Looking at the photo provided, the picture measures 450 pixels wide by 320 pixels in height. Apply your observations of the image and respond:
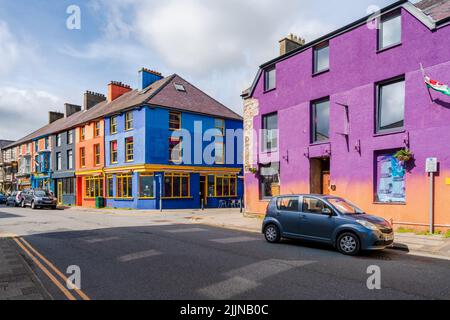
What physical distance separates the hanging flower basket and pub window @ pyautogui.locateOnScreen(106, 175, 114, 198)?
2418 centimetres

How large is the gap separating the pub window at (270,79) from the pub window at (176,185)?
40.6 feet

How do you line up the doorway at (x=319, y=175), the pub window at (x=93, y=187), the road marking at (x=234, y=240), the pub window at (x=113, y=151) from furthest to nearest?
the pub window at (x=93, y=187) < the pub window at (x=113, y=151) < the doorway at (x=319, y=175) < the road marking at (x=234, y=240)

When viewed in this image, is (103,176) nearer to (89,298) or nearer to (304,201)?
(304,201)

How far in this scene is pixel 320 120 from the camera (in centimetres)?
1580

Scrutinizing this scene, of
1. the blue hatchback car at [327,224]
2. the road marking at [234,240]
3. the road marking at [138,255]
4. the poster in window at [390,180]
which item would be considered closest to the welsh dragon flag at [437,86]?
the poster in window at [390,180]

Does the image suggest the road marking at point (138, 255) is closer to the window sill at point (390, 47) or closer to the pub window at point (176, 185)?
the window sill at point (390, 47)

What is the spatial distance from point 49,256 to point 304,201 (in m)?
7.50

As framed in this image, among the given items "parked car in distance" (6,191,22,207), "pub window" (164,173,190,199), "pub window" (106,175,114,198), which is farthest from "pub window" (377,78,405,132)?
"parked car in distance" (6,191,22,207)

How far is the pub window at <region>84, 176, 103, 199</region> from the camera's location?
102ft

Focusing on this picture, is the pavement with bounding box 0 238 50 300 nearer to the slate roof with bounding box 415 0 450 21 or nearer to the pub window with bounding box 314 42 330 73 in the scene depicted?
the pub window with bounding box 314 42 330 73

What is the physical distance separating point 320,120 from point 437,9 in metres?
6.28

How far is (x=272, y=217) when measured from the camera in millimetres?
10984

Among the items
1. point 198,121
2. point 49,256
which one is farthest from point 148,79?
point 49,256

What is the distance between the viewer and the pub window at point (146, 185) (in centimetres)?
2642
